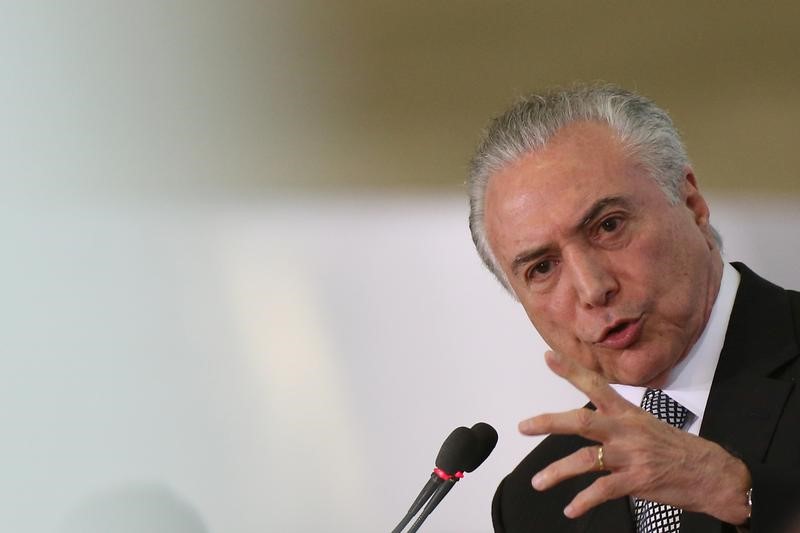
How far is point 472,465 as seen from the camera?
4.73 ft

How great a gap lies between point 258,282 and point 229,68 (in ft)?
1.69

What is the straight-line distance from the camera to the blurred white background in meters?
2.07

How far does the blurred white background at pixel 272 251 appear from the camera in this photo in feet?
6.81

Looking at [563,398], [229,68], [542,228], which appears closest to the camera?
[542,228]

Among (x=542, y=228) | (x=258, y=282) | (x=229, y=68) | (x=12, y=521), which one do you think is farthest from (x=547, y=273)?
(x=12, y=521)

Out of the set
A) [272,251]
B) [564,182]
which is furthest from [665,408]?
[272,251]

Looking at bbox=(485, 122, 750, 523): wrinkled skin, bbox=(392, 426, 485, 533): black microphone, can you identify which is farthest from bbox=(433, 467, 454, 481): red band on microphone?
bbox=(485, 122, 750, 523): wrinkled skin

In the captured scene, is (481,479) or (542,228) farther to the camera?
(481,479)

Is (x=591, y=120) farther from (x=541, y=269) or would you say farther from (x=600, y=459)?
(x=600, y=459)

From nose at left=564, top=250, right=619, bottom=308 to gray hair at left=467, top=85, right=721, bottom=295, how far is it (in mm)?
193

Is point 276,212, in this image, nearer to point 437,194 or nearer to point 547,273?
point 437,194

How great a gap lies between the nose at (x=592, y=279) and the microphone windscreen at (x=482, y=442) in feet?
0.95

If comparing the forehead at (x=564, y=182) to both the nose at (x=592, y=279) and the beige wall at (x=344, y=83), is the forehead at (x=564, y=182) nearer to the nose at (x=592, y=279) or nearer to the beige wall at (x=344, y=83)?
the nose at (x=592, y=279)

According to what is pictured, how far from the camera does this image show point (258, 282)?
2.17 metres
